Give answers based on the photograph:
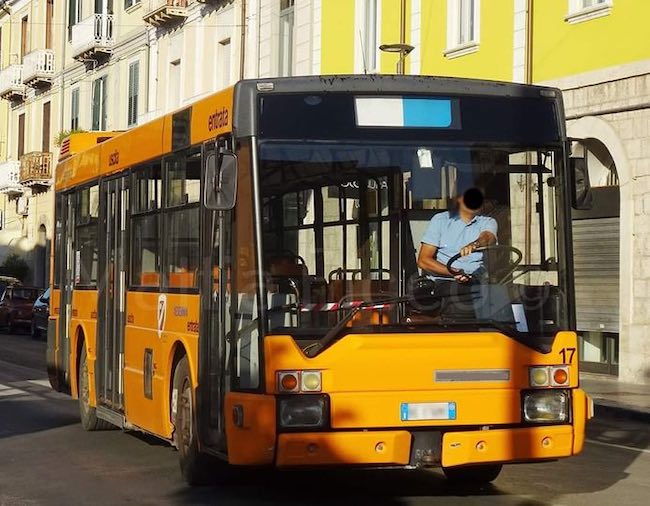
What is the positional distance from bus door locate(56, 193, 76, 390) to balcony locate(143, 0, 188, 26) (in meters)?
23.6

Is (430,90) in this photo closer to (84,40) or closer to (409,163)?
(409,163)

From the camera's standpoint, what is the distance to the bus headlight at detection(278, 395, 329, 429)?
8.36 metres

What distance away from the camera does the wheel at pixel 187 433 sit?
9.76 m

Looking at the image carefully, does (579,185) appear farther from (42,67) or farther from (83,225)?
(42,67)

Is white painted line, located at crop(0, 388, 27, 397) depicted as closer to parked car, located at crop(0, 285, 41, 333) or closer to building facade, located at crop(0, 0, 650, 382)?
building facade, located at crop(0, 0, 650, 382)

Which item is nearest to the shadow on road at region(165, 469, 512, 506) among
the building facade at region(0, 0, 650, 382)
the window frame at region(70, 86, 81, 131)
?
the building facade at region(0, 0, 650, 382)

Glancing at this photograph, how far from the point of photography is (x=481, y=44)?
25062 mm

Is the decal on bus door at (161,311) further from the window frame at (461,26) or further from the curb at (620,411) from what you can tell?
the window frame at (461,26)

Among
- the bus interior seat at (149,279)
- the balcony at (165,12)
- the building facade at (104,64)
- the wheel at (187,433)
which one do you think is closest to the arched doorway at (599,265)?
the building facade at (104,64)

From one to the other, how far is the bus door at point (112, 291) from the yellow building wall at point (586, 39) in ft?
36.4

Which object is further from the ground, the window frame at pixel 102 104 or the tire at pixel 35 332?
the window frame at pixel 102 104

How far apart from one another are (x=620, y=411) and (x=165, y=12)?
79.7 ft

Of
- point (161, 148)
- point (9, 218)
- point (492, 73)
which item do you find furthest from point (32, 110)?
point (161, 148)

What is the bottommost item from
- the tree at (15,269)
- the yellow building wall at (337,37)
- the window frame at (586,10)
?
the tree at (15,269)
